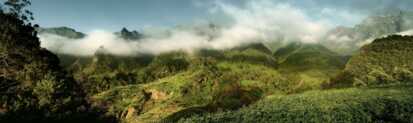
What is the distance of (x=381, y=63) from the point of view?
112 m

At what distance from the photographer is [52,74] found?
54.2 meters

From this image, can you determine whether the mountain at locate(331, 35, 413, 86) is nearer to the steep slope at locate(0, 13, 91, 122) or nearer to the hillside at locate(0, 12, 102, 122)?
the hillside at locate(0, 12, 102, 122)

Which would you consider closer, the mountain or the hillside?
the hillside

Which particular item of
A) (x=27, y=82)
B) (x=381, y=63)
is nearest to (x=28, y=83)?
(x=27, y=82)

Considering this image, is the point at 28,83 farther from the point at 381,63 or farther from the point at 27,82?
the point at 381,63

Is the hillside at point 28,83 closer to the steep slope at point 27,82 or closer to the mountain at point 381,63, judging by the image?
the steep slope at point 27,82

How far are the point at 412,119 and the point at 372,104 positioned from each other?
3.58 m

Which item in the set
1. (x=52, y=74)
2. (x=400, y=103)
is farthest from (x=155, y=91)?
(x=400, y=103)

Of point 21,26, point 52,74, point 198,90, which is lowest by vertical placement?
point 198,90

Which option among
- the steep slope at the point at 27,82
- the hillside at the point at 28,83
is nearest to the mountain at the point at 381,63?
the hillside at the point at 28,83

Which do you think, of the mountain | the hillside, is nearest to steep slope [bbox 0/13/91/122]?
the hillside

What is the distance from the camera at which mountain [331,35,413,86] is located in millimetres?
103125

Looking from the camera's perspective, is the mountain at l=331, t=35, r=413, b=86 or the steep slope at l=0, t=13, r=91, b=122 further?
the mountain at l=331, t=35, r=413, b=86

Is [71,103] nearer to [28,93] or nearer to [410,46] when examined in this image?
[28,93]
